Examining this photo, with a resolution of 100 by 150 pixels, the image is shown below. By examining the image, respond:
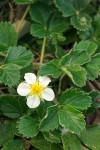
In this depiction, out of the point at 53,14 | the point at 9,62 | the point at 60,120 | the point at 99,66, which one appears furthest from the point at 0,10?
the point at 60,120

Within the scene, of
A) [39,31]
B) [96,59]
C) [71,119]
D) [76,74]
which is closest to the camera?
[71,119]

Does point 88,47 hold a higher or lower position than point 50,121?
higher

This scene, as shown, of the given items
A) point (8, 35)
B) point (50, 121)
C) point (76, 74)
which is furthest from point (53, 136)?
point (8, 35)

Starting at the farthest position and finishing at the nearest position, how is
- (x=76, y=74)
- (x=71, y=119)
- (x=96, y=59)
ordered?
1. (x=96, y=59)
2. (x=76, y=74)
3. (x=71, y=119)

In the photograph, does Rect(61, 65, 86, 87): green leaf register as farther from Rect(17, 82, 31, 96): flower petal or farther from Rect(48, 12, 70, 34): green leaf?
Rect(48, 12, 70, 34): green leaf

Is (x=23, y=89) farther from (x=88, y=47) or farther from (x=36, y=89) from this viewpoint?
(x=88, y=47)

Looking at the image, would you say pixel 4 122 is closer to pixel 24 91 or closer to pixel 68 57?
pixel 24 91

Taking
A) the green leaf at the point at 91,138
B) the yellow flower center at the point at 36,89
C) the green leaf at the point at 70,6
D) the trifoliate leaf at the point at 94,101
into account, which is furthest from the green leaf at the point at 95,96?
the green leaf at the point at 70,6
